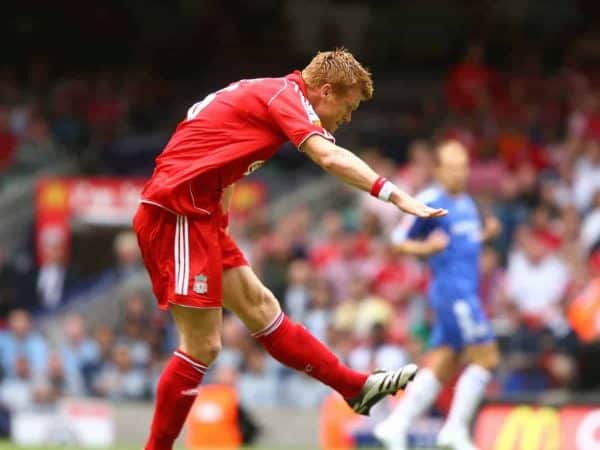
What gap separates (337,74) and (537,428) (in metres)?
4.51

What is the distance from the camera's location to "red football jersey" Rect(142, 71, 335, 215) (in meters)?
7.65

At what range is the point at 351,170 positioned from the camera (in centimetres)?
732

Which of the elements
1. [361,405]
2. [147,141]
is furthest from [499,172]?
[361,405]

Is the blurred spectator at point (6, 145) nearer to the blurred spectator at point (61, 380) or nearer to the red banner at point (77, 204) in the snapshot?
the red banner at point (77, 204)

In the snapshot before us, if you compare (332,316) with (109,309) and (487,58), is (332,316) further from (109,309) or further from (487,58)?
(487,58)

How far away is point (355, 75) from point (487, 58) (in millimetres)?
13337

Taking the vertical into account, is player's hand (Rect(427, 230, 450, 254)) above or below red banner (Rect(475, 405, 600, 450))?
above

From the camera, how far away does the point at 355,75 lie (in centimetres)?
775

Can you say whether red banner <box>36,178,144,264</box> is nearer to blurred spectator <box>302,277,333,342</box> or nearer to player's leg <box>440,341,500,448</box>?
blurred spectator <box>302,277,333,342</box>

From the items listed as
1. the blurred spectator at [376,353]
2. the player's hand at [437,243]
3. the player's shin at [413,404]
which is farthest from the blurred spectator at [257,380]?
the player's hand at [437,243]

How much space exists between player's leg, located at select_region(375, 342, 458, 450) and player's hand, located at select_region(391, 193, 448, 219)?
352cm

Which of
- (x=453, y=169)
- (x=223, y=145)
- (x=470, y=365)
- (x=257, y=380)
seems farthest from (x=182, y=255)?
(x=257, y=380)

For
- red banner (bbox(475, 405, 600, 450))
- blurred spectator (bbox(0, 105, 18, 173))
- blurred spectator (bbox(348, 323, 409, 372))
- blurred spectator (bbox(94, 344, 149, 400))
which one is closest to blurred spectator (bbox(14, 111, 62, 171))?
blurred spectator (bbox(0, 105, 18, 173))

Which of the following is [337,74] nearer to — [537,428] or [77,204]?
[537,428]
